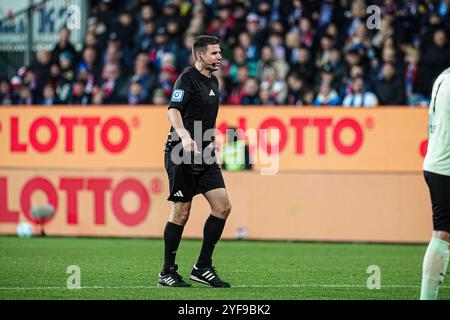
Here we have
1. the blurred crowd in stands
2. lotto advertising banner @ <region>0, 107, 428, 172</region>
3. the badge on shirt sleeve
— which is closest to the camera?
the badge on shirt sleeve

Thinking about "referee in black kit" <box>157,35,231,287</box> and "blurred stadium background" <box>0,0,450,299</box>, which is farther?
"blurred stadium background" <box>0,0,450,299</box>

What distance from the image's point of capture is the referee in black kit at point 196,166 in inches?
382

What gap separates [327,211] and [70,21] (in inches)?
322

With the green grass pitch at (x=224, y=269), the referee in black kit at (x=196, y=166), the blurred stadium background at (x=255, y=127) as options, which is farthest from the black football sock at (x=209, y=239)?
the blurred stadium background at (x=255, y=127)

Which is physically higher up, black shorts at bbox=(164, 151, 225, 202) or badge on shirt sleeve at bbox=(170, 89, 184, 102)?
badge on shirt sleeve at bbox=(170, 89, 184, 102)

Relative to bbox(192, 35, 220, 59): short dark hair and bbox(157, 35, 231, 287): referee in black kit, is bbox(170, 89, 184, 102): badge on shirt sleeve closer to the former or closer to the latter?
bbox(157, 35, 231, 287): referee in black kit

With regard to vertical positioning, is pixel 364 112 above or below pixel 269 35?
below

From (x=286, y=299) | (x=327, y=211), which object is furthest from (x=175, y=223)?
(x=327, y=211)

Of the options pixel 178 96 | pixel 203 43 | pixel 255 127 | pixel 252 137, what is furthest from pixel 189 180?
pixel 255 127

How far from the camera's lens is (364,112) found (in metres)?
16.3

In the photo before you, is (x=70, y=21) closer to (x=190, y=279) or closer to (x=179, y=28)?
(x=179, y=28)

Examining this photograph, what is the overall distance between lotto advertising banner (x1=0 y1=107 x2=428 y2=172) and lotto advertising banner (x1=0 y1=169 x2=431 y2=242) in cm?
50

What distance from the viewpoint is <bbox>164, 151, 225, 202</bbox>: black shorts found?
9719 millimetres

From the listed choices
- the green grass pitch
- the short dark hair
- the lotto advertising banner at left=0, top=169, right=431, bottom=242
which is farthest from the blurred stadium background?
the short dark hair
